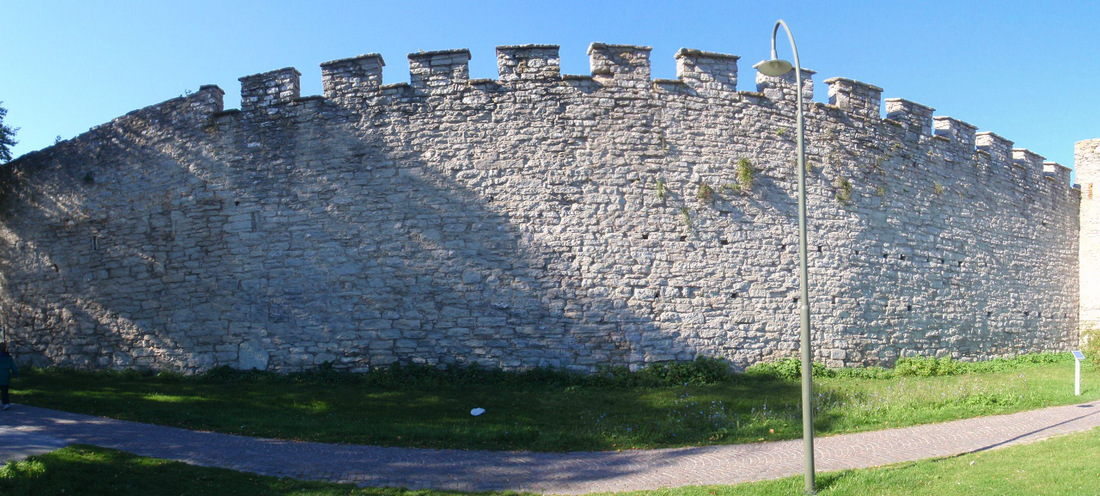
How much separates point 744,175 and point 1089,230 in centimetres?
1287

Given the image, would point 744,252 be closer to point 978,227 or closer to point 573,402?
point 573,402

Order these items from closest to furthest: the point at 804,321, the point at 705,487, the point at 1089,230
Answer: the point at 804,321, the point at 705,487, the point at 1089,230

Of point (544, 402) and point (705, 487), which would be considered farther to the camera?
point (544, 402)

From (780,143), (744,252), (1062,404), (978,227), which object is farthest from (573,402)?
(978,227)

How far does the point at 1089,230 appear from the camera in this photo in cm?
1856

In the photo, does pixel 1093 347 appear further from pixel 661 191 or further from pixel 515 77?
pixel 515 77

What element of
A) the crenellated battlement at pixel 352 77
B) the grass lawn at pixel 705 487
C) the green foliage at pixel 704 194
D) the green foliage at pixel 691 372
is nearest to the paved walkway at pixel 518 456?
the grass lawn at pixel 705 487

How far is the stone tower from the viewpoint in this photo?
18.2 m

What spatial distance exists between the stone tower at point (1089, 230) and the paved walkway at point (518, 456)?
38.2ft

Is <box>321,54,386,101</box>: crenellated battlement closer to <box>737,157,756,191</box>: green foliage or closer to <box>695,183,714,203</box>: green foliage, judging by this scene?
<box>695,183,714,203</box>: green foliage

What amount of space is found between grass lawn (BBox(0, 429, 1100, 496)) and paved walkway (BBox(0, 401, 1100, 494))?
32 centimetres

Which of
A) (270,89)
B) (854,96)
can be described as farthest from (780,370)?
(270,89)

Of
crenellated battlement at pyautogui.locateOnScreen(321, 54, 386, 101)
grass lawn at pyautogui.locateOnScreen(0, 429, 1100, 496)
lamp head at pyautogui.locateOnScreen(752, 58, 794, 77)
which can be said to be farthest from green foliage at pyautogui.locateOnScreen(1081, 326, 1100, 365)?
crenellated battlement at pyautogui.locateOnScreen(321, 54, 386, 101)

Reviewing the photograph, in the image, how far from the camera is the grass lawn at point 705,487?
6211 millimetres
